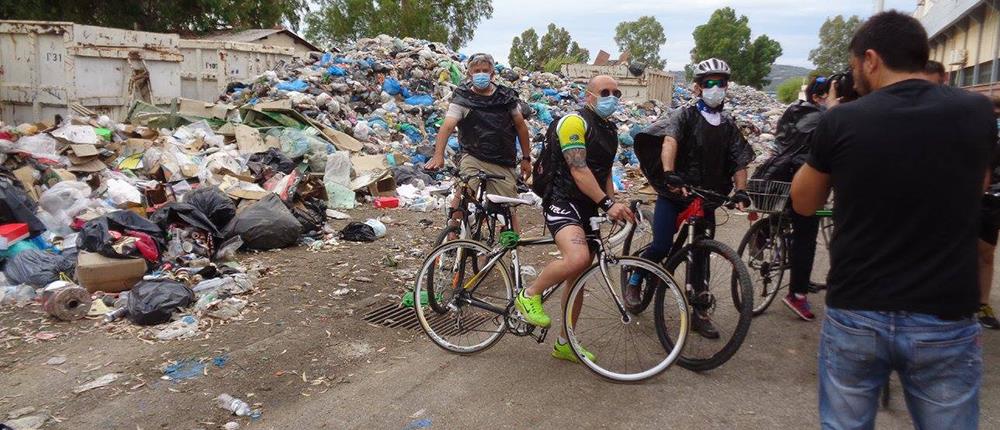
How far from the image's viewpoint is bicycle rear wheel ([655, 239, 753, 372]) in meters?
3.86

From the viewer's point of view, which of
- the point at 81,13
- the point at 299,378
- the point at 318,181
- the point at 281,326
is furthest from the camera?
the point at 81,13

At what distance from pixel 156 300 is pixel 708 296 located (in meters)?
3.62

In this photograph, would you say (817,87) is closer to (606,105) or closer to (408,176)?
(606,105)

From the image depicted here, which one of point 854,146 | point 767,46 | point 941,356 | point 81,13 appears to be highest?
point 767,46

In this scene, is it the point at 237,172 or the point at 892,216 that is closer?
the point at 892,216

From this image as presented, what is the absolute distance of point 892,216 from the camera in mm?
1902

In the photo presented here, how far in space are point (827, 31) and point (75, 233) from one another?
9009cm

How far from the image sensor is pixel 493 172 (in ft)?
18.0

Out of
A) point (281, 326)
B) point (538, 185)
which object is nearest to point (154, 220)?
point (281, 326)

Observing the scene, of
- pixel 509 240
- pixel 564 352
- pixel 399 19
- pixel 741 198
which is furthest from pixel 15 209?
pixel 399 19

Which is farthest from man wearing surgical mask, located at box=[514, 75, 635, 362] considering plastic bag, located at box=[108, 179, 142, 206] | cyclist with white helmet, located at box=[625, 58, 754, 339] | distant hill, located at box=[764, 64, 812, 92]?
distant hill, located at box=[764, 64, 812, 92]

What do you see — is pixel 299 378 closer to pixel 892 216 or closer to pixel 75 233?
pixel 892 216

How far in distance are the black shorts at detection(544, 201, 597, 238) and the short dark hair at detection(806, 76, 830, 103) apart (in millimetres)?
1943

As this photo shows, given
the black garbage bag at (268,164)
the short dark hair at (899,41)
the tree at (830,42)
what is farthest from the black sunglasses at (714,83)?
the tree at (830,42)
